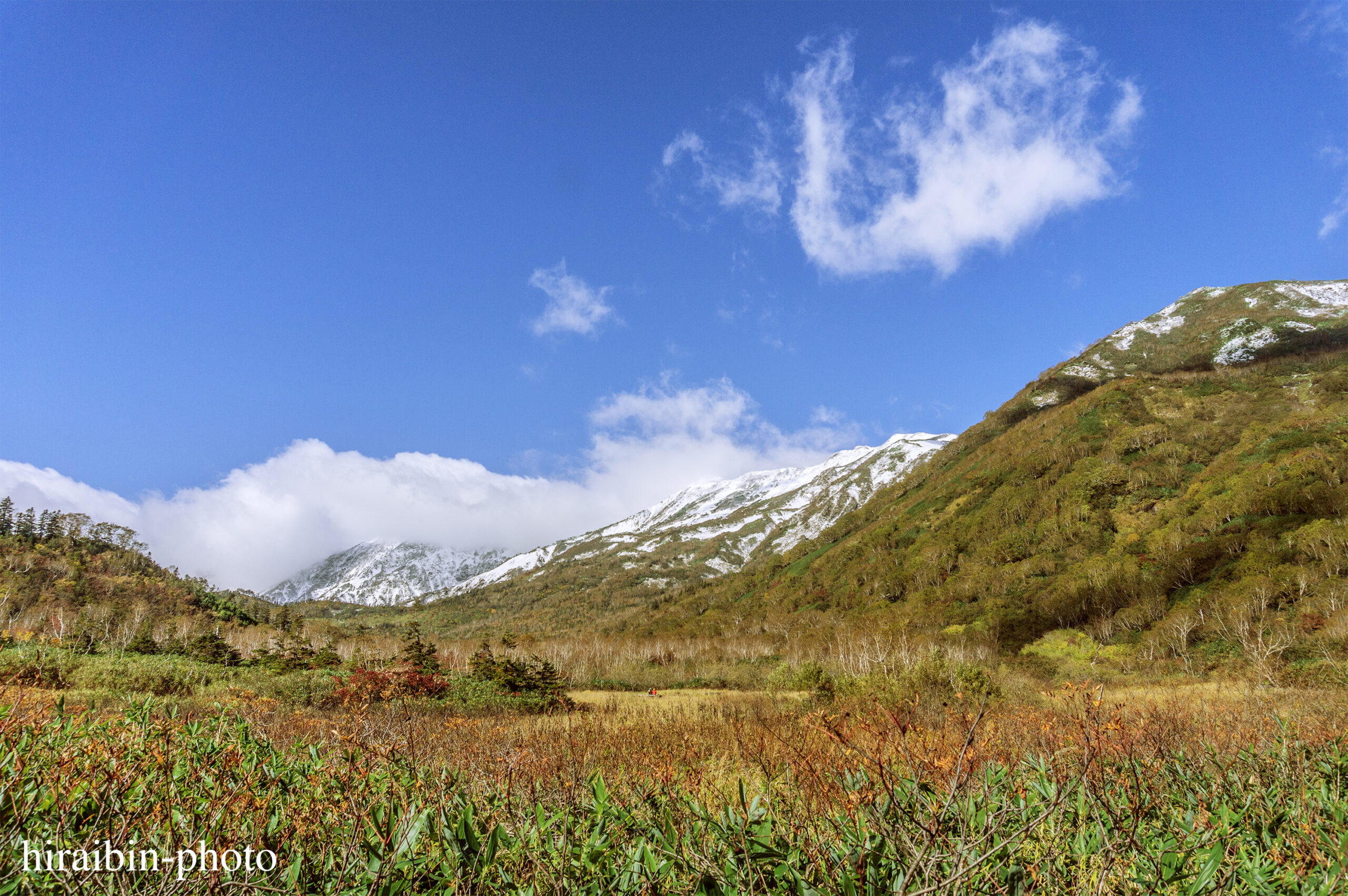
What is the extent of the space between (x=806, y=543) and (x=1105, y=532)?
58.8m

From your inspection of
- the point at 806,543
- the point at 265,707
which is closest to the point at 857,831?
the point at 265,707

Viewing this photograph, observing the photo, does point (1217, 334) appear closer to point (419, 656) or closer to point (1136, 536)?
point (1136, 536)

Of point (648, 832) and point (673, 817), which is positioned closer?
point (648, 832)

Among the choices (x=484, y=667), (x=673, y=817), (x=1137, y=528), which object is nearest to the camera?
(x=673, y=817)

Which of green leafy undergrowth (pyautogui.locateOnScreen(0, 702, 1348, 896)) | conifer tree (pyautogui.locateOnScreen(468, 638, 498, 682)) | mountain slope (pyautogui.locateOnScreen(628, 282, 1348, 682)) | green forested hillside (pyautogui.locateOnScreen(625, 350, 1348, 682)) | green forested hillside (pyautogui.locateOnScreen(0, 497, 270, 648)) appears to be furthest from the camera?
green forested hillside (pyautogui.locateOnScreen(0, 497, 270, 648))

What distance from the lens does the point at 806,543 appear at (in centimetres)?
10650

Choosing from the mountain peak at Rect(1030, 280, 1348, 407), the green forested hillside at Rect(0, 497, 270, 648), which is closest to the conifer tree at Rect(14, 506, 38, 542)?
the green forested hillside at Rect(0, 497, 270, 648)

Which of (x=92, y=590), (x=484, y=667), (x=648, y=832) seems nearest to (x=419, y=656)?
(x=484, y=667)

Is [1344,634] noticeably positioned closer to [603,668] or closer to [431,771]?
[431,771]

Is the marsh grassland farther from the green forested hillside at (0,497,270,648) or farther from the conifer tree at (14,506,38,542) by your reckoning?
the conifer tree at (14,506,38,542)

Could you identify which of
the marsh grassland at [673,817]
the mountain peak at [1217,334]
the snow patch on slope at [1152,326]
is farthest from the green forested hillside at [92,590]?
the snow patch on slope at [1152,326]

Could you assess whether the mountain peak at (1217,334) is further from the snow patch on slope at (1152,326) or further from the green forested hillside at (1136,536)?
the green forested hillside at (1136,536)

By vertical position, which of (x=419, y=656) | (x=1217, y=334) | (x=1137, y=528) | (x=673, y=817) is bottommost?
(x=419, y=656)

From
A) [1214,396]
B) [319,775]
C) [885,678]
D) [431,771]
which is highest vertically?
[1214,396]
